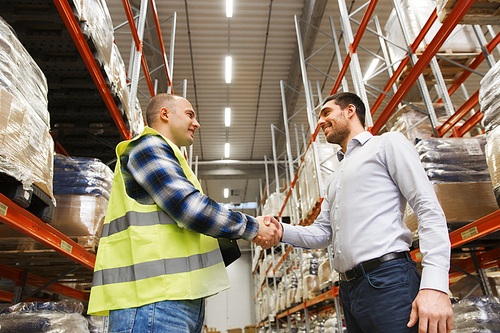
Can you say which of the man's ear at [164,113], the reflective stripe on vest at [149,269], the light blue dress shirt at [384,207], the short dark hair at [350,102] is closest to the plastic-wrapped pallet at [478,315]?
the light blue dress shirt at [384,207]

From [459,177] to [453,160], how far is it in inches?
7.3

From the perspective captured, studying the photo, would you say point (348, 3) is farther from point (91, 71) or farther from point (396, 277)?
point (396, 277)

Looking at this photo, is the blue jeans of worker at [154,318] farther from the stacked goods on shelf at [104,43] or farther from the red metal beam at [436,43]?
the red metal beam at [436,43]

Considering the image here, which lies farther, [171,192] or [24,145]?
[24,145]

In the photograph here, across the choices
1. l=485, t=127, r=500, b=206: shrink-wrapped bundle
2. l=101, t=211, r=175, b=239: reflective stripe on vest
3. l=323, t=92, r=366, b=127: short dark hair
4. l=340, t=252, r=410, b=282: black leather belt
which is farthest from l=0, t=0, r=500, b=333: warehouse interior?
l=340, t=252, r=410, b=282: black leather belt

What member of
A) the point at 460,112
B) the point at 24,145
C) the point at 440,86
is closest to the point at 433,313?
the point at 24,145

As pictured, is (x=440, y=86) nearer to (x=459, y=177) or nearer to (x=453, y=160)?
(x=453, y=160)

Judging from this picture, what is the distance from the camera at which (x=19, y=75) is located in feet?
8.30

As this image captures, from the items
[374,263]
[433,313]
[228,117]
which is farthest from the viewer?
[228,117]

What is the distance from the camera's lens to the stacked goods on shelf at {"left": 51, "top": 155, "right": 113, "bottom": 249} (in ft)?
11.9

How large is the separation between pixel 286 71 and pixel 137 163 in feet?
36.5

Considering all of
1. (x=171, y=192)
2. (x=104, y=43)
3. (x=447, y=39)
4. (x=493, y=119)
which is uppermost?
(x=447, y=39)

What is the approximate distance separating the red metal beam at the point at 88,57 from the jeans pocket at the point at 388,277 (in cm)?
318

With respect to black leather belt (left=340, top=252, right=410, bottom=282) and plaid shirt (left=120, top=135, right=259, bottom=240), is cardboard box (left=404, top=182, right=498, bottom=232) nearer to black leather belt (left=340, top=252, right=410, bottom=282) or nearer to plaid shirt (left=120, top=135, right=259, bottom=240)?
black leather belt (left=340, top=252, right=410, bottom=282)
